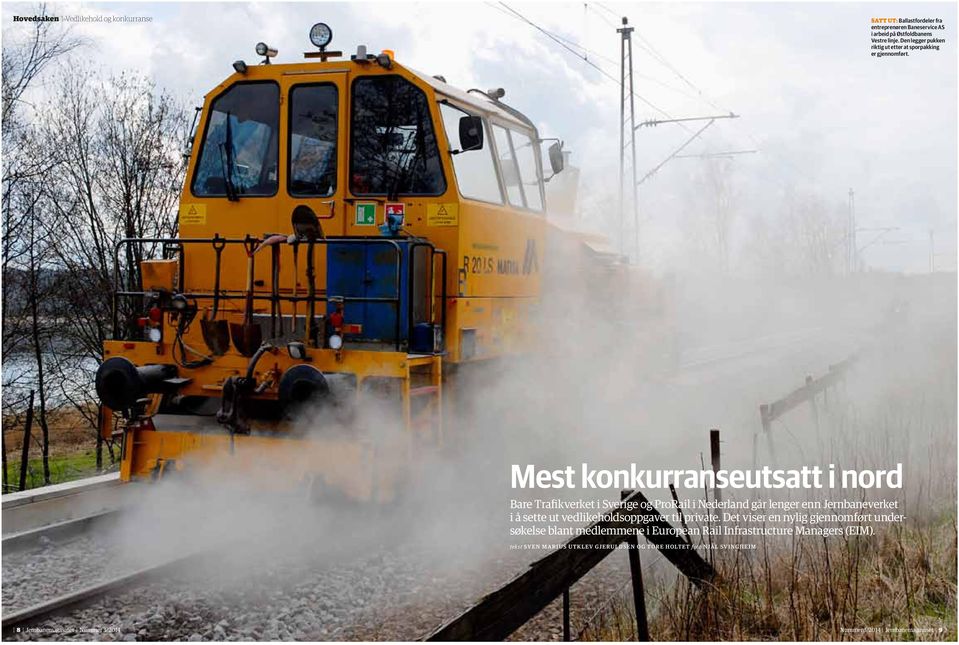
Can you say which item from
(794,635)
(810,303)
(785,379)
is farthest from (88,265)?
(810,303)

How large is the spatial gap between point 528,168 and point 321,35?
2529mm

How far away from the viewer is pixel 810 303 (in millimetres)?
42000

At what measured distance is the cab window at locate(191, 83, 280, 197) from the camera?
740 centimetres

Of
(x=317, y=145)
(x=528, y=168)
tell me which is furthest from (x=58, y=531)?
(x=528, y=168)

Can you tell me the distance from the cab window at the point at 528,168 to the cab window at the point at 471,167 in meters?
0.73

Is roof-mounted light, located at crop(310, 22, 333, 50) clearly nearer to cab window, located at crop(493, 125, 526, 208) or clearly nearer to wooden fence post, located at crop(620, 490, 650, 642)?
cab window, located at crop(493, 125, 526, 208)

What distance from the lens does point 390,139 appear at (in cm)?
715

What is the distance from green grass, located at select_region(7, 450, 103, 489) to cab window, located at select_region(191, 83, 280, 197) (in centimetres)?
583

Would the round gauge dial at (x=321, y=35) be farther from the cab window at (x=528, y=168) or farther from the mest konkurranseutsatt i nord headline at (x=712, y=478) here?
the mest konkurranseutsatt i nord headline at (x=712, y=478)

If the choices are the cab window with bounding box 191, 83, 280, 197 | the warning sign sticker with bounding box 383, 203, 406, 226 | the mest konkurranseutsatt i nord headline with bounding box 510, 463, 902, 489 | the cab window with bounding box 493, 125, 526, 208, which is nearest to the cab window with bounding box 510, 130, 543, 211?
the cab window with bounding box 493, 125, 526, 208

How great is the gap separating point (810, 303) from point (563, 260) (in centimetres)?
3616

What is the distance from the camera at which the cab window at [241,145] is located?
7402 mm

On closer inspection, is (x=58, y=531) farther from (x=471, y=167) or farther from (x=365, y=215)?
(x=471, y=167)

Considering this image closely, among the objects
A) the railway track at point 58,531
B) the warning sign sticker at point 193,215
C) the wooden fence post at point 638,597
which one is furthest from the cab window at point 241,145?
the wooden fence post at point 638,597
